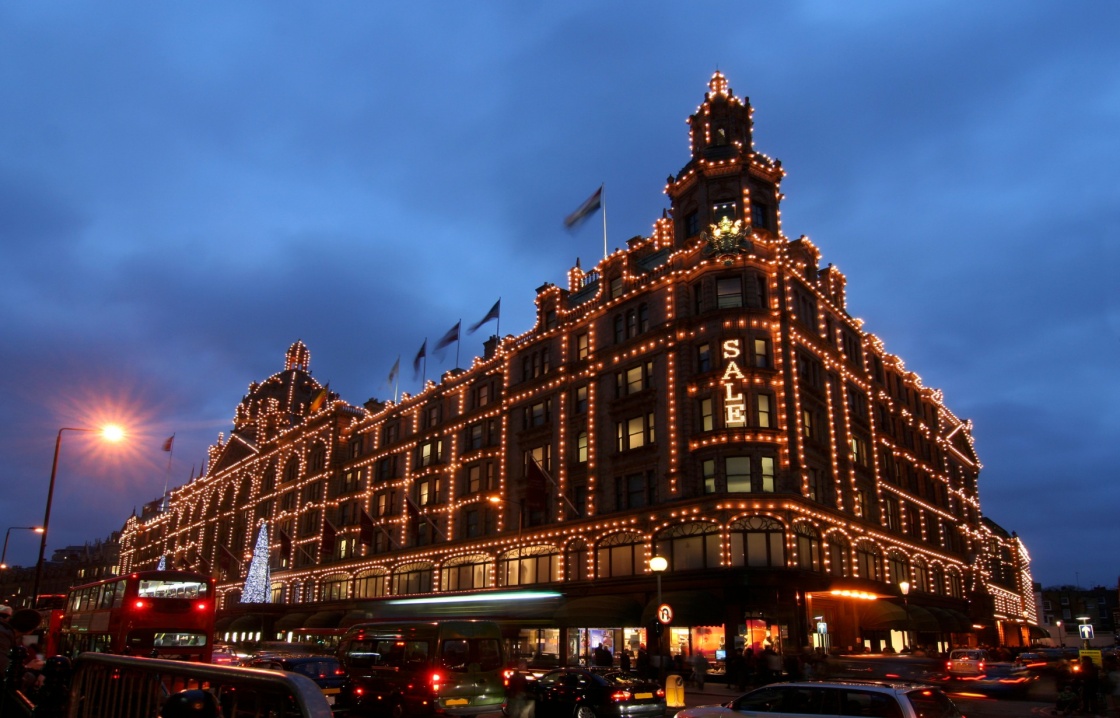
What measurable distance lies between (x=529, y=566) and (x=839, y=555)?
59.7 feet

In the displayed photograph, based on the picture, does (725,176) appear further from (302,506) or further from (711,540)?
(302,506)

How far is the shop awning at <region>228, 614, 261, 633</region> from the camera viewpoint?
77938 millimetres

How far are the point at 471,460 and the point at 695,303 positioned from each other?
71.0 feet

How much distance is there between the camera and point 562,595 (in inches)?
1837

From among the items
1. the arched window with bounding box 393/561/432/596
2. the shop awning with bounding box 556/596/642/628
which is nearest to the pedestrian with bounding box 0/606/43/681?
the shop awning with bounding box 556/596/642/628

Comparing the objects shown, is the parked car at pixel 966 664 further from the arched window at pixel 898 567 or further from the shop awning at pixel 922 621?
the arched window at pixel 898 567

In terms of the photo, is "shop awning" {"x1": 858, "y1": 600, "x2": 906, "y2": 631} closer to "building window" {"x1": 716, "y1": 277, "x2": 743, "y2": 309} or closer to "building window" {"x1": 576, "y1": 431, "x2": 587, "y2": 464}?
"building window" {"x1": 576, "y1": 431, "x2": 587, "y2": 464}

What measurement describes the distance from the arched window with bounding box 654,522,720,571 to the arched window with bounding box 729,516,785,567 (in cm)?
91

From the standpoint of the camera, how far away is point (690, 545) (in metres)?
41.0

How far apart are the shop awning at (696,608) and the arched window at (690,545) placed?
4.98 ft

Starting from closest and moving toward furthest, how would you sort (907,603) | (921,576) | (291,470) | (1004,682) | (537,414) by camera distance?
(1004,682) → (907,603) → (537,414) → (921,576) → (291,470)

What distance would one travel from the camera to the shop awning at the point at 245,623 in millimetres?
77938

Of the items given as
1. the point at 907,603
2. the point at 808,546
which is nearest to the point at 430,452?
the point at 808,546

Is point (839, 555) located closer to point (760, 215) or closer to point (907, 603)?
point (907, 603)
